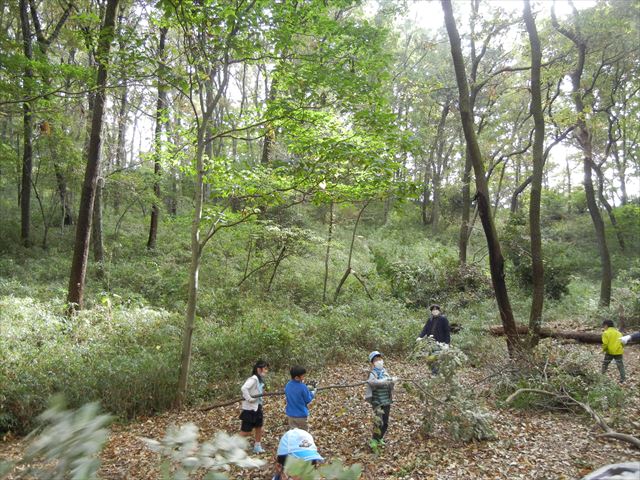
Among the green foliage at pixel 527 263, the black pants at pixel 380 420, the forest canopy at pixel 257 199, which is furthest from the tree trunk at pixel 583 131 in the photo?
the black pants at pixel 380 420

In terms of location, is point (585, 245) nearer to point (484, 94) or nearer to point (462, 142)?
point (462, 142)

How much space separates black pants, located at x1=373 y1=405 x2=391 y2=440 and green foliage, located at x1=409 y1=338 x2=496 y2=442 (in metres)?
0.74

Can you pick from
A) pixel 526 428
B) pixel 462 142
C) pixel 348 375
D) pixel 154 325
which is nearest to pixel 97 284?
pixel 154 325

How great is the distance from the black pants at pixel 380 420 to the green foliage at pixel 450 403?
2.42ft

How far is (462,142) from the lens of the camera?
3278cm

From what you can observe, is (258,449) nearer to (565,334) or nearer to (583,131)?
(565,334)

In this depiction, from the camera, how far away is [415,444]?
22.3ft

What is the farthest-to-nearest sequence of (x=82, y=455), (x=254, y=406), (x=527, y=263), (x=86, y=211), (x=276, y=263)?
(x=527, y=263)
(x=276, y=263)
(x=86, y=211)
(x=254, y=406)
(x=82, y=455)

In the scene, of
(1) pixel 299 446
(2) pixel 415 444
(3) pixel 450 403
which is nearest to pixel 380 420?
(2) pixel 415 444

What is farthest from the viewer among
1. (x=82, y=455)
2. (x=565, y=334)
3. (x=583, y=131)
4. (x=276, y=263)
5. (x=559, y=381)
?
(x=276, y=263)

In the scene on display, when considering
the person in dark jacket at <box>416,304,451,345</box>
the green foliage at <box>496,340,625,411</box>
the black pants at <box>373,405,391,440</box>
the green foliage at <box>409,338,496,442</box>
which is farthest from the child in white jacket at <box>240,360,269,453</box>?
the green foliage at <box>496,340,625,411</box>

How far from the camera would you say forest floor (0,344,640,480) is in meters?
5.73

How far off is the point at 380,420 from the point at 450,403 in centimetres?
123

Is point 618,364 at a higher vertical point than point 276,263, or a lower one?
lower
